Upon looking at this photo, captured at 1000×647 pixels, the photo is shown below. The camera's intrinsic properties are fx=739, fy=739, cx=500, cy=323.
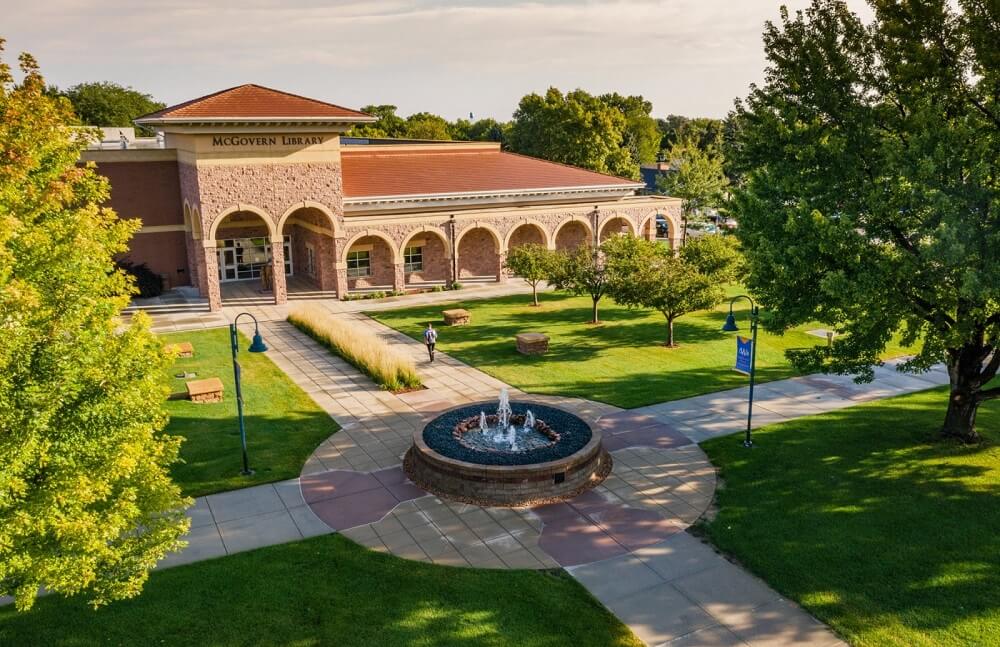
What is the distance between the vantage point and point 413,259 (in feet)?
143

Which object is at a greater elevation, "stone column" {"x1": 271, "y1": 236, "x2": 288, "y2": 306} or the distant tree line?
the distant tree line

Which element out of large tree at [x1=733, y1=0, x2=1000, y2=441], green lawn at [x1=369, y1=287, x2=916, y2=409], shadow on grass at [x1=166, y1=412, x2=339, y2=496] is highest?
large tree at [x1=733, y1=0, x2=1000, y2=441]

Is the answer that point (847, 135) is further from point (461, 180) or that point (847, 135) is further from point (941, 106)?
point (461, 180)

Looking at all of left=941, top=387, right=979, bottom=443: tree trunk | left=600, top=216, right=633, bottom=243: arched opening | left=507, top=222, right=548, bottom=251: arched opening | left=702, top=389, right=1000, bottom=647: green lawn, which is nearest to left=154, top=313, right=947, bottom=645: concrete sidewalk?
left=702, top=389, right=1000, bottom=647: green lawn

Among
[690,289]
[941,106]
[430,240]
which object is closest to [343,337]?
[690,289]

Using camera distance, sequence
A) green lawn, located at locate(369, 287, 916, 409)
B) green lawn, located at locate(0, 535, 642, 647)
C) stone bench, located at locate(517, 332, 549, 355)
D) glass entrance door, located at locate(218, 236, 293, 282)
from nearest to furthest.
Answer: green lawn, located at locate(0, 535, 642, 647)
green lawn, located at locate(369, 287, 916, 409)
stone bench, located at locate(517, 332, 549, 355)
glass entrance door, located at locate(218, 236, 293, 282)

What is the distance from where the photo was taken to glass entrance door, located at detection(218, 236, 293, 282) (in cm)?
4203

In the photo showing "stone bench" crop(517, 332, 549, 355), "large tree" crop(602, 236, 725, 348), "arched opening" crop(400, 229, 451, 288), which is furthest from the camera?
"arched opening" crop(400, 229, 451, 288)

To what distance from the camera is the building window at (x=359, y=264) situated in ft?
136

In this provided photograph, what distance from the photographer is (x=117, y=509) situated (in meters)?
9.70

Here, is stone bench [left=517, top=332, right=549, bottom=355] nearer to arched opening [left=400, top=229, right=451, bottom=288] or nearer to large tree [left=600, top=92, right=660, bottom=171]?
arched opening [left=400, top=229, right=451, bottom=288]

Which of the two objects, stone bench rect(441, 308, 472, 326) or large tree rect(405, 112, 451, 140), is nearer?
stone bench rect(441, 308, 472, 326)

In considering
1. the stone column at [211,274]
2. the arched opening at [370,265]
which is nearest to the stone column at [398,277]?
the arched opening at [370,265]

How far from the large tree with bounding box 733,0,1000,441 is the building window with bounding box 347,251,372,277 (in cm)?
2794
